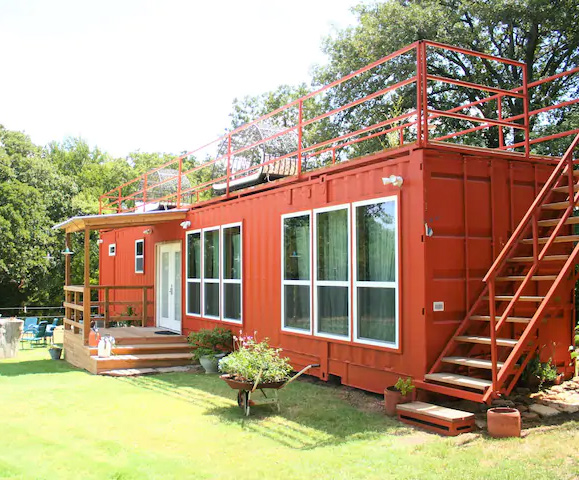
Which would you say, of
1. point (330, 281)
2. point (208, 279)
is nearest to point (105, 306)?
point (208, 279)

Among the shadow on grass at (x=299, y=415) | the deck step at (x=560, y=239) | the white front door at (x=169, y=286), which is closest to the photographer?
the shadow on grass at (x=299, y=415)

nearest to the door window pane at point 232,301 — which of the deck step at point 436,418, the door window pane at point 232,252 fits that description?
the door window pane at point 232,252

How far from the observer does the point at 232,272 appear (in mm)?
11398

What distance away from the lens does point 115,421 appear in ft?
22.1

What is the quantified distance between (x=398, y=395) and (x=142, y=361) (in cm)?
578

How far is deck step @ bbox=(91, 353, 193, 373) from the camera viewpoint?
10430mm

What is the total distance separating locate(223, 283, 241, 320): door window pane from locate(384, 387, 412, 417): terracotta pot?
15.7ft

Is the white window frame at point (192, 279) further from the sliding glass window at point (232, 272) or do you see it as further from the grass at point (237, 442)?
the grass at point (237, 442)

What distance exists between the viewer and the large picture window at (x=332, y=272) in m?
8.13

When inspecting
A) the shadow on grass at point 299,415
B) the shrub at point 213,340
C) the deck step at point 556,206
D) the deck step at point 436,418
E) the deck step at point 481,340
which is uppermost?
the deck step at point 556,206

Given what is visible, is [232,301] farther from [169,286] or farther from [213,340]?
[169,286]

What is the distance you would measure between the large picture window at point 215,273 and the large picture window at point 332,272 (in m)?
2.62

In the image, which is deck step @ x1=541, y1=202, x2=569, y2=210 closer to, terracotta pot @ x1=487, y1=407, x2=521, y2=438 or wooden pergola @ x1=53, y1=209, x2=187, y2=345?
terracotta pot @ x1=487, y1=407, x2=521, y2=438

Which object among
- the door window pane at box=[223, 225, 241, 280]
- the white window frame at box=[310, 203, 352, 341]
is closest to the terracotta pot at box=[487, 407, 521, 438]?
the white window frame at box=[310, 203, 352, 341]
